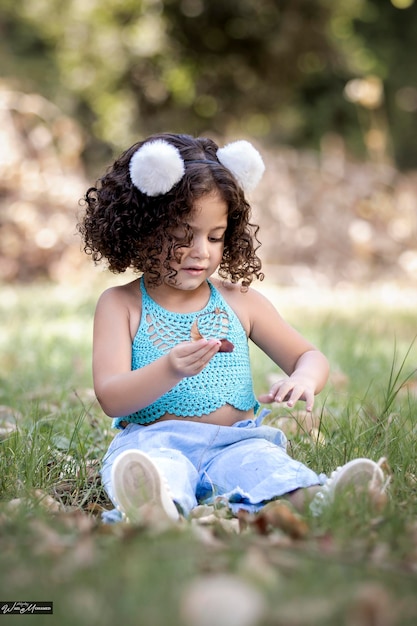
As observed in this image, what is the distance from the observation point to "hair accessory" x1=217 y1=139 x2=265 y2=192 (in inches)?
101

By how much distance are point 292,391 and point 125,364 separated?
468mm

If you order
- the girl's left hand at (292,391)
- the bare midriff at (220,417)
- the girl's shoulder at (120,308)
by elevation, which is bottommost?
the bare midriff at (220,417)

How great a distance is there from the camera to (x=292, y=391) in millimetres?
2275

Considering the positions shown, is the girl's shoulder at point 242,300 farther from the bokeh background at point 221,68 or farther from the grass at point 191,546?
the bokeh background at point 221,68

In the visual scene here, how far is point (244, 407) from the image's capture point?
2.52 metres

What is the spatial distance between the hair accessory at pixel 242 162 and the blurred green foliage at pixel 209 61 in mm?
10957

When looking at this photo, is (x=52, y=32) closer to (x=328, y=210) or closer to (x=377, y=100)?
(x=377, y=100)

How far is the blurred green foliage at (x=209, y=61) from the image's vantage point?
13.5m

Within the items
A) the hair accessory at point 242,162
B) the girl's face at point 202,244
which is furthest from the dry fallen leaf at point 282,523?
the hair accessory at point 242,162

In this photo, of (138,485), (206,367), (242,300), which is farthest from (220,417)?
(138,485)

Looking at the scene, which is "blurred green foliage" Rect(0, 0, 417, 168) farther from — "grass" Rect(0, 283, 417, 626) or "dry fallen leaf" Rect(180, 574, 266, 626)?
"dry fallen leaf" Rect(180, 574, 266, 626)

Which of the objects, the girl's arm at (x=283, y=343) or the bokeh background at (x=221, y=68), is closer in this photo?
the girl's arm at (x=283, y=343)

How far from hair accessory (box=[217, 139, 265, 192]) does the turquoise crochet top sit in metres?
0.36

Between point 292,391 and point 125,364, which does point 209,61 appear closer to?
point 125,364
